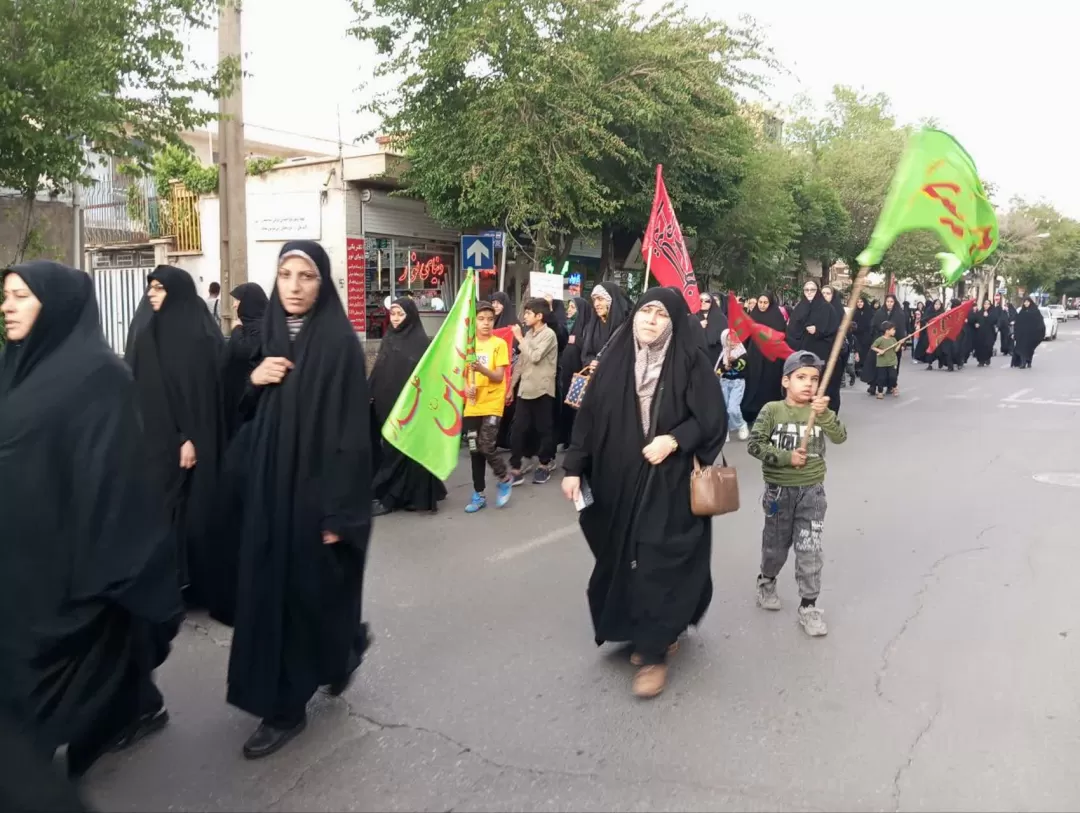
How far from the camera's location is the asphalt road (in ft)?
10.1

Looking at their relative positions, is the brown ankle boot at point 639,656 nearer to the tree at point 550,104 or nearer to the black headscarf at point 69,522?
the black headscarf at point 69,522

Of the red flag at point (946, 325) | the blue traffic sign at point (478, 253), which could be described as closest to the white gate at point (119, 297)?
the blue traffic sign at point (478, 253)

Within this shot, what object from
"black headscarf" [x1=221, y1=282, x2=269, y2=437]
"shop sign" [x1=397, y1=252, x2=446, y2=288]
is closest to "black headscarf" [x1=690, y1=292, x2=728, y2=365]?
"black headscarf" [x1=221, y1=282, x2=269, y2=437]

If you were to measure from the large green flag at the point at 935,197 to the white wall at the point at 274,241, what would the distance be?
1377cm

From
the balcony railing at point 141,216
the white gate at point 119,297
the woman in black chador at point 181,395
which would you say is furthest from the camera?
the balcony railing at point 141,216

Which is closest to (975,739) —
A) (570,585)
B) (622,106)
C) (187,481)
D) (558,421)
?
(570,585)

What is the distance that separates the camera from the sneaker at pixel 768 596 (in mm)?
4832

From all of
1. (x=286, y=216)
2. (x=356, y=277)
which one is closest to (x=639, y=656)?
(x=356, y=277)

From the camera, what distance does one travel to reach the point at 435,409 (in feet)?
16.9

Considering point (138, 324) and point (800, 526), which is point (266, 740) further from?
point (800, 526)

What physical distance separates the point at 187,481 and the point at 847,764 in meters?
3.25

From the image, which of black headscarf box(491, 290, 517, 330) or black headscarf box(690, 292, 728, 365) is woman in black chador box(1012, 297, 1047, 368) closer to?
black headscarf box(690, 292, 728, 365)

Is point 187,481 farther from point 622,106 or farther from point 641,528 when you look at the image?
point 622,106

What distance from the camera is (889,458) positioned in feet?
30.9
